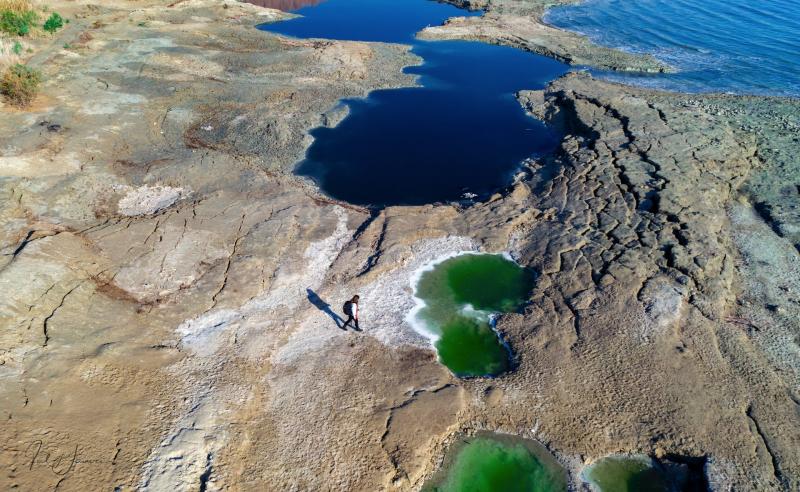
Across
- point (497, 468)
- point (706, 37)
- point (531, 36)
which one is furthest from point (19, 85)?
point (706, 37)

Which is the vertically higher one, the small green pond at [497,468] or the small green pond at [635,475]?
the small green pond at [635,475]

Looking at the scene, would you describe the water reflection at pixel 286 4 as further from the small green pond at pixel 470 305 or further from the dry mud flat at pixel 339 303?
the small green pond at pixel 470 305

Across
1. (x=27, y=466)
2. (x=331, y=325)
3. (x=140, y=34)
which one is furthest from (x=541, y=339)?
(x=140, y=34)

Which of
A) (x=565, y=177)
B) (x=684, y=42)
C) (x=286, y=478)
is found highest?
(x=684, y=42)

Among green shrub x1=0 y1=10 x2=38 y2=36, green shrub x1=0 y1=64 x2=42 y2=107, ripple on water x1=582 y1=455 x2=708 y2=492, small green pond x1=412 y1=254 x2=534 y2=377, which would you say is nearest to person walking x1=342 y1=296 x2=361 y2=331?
small green pond x1=412 y1=254 x2=534 y2=377

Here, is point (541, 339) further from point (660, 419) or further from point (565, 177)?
point (565, 177)

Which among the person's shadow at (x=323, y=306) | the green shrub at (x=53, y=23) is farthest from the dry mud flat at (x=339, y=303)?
the green shrub at (x=53, y=23)
